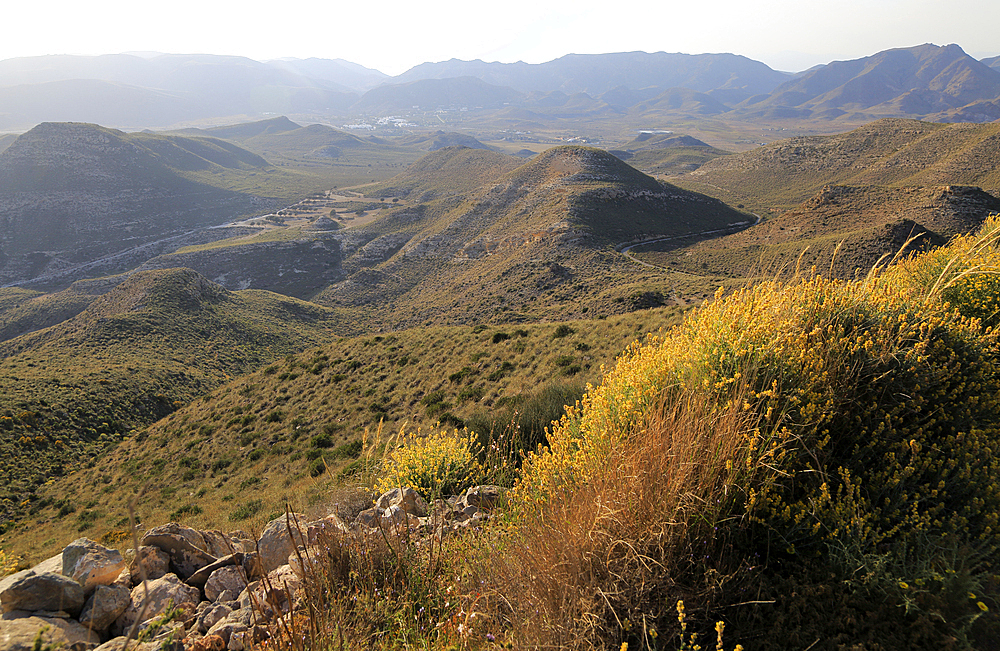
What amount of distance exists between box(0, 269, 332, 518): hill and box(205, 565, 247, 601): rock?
2213 centimetres

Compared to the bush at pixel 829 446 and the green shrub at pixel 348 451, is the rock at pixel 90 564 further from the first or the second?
the green shrub at pixel 348 451

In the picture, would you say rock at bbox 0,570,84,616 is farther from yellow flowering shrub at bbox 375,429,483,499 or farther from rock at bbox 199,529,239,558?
yellow flowering shrub at bbox 375,429,483,499

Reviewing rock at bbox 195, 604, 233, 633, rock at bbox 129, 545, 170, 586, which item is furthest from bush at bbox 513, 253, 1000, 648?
rock at bbox 129, 545, 170, 586

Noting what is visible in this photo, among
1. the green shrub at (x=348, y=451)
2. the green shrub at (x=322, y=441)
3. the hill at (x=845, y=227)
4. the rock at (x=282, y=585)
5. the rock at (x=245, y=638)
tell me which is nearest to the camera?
the rock at (x=245, y=638)

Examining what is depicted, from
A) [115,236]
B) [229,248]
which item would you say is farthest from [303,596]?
[115,236]

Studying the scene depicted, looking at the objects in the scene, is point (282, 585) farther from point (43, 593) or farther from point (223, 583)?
point (43, 593)

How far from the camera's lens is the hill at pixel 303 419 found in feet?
45.0

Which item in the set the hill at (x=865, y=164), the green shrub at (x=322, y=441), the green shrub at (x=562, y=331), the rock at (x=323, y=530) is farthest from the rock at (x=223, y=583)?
the hill at (x=865, y=164)

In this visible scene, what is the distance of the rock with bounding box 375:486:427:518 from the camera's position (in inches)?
193

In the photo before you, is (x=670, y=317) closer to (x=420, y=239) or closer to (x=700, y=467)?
(x=700, y=467)

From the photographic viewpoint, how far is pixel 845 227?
140 feet

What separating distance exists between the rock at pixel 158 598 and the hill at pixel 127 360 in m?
21.9

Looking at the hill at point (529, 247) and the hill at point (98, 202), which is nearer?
the hill at point (529, 247)

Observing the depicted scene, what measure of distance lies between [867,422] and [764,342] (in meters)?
0.95
